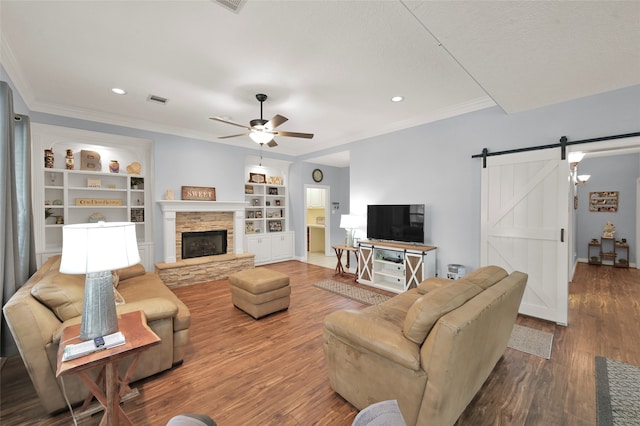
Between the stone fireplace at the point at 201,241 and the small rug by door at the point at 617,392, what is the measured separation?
531 centimetres

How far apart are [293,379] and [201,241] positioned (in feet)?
14.0

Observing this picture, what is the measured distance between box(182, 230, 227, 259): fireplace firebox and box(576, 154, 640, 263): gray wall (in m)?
8.89

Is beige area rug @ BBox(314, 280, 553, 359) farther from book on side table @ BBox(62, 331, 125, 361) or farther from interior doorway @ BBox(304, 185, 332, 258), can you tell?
interior doorway @ BBox(304, 185, 332, 258)

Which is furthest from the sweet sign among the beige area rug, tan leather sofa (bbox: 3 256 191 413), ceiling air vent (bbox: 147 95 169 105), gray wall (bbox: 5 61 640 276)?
the beige area rug

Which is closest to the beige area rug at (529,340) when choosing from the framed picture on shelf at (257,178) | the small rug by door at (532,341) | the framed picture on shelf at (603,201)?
the small rug by door at (532,341)

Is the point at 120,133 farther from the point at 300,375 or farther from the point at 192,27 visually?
the point at 300,375

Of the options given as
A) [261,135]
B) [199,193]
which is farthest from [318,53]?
[199,193]

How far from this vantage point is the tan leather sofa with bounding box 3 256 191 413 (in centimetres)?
170

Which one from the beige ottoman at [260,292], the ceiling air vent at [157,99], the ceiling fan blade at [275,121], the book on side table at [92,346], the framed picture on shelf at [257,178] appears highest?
the ceiling air vent at [157,99]

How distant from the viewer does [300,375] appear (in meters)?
2.25

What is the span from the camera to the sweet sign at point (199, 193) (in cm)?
531

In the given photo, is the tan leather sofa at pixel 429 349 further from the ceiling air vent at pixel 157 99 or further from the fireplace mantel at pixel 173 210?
the fireplace mantel at pixel 173 210

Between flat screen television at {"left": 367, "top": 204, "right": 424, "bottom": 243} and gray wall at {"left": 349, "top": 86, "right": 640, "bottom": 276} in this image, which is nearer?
gray wall at {"left": 349, "top": 86, "right": 640, "bottom": 276}

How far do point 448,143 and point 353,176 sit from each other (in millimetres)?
1981
